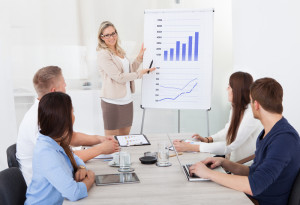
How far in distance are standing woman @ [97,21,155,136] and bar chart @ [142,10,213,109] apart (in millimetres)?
163

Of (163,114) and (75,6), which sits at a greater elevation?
(75,6)

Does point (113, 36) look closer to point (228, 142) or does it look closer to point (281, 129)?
point (228, 142)

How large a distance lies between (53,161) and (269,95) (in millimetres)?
1063

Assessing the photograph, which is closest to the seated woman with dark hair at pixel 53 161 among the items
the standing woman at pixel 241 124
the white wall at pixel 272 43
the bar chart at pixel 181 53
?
the standing woman at pixel 241 124

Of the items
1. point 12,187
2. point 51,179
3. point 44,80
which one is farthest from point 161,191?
point 44,80

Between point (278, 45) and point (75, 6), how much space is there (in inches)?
99.4

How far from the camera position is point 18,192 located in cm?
161

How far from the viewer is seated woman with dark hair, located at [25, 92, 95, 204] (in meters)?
1.45

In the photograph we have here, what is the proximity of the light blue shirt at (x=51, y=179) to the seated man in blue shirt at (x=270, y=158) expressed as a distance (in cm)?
61

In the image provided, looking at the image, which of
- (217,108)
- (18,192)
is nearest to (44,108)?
(18,192)

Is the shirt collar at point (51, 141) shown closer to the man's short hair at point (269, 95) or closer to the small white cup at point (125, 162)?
the small white cup at point (125, 162)

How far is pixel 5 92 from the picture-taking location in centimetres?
405

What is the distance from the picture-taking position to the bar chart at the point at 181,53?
3270 millimetres

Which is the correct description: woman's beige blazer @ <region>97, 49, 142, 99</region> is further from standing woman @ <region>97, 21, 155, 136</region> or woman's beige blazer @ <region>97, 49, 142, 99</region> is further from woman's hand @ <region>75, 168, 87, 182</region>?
woman's hand @ <region>75, 168, 87, 182</region>
